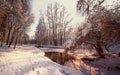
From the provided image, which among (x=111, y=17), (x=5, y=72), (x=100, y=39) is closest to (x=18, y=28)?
(x=100, y=39)

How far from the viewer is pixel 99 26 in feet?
66.9

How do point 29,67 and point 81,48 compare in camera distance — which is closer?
point 29,67

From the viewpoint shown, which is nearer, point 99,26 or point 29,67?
point 29,67

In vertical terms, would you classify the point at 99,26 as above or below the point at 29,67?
above

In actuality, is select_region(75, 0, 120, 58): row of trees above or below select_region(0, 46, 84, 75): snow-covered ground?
above

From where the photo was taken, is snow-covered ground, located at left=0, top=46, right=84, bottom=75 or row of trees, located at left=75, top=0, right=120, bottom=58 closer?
snow-covered ground, located at left=0, top=46, right=84, bottom=75

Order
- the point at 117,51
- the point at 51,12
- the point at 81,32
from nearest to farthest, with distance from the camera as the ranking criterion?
the point at 81,32 < the point at 117,51 < the point at 51,12

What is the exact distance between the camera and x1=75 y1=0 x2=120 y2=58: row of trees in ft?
52.6

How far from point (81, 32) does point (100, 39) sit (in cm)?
261

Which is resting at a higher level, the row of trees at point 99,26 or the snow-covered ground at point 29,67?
the row of trees at point 99,26

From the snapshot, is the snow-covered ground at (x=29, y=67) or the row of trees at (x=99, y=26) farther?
the row of trees at (x=99, y=26)

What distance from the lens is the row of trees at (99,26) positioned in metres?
16.0

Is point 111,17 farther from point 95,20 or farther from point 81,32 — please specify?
point 81,32

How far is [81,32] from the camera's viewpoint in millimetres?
22984
